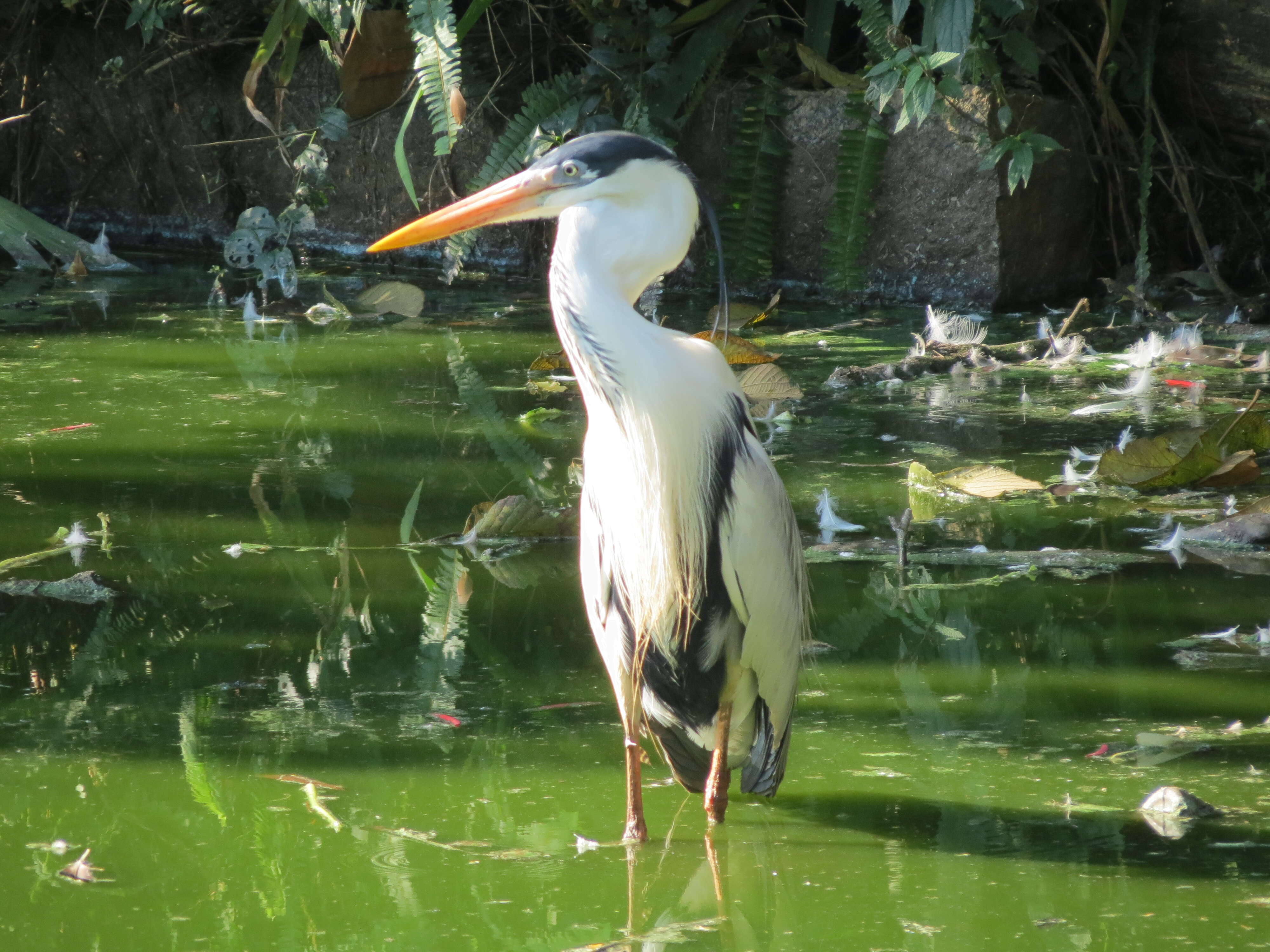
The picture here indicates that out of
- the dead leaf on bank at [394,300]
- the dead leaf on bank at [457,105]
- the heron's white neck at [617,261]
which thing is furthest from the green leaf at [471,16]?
the heron's white neck at [617,261]

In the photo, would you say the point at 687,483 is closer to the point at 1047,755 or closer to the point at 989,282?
the point at 1047,755

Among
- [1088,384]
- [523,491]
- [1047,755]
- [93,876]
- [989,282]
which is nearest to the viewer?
[93,876]

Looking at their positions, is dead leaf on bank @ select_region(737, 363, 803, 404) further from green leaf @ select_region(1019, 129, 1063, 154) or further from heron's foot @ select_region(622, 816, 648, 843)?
heron's foot @ select_region(622, 816, 648, 843)

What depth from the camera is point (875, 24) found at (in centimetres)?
560

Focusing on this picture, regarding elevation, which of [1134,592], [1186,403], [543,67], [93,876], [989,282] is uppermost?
[543,67]

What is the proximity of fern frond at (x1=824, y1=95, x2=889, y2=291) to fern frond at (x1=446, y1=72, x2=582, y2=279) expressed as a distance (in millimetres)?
1218

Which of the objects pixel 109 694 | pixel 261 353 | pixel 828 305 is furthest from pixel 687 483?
pixel 828 305

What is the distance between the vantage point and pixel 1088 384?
4750mm

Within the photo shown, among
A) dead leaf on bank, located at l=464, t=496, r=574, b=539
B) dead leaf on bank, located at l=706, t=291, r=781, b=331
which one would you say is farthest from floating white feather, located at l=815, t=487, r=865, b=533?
dead leaf on bank, located at l=706, t=291, r=781, b=331

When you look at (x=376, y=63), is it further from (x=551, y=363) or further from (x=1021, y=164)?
(x=1021, y=164)

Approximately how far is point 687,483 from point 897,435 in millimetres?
2182

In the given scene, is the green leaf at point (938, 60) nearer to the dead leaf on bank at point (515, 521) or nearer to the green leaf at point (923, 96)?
the green leaf at point (923, 96)

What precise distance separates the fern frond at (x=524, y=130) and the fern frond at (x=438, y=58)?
0.58m

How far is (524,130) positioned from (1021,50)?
7.03 ft
